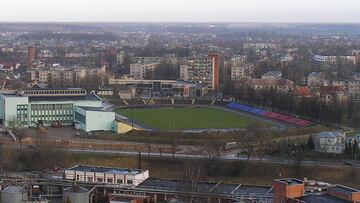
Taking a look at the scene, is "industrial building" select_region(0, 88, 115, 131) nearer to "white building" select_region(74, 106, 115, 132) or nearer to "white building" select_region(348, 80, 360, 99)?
"white building" select_region(74, 106, 115, 132)

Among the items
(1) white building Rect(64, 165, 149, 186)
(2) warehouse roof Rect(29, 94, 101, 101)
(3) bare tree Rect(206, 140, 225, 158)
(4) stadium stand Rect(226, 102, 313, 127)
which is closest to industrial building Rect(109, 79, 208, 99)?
(4) stadium stand Rect(226, 102, 313, 127)

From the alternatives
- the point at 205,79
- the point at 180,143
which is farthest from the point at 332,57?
the point at 180,143

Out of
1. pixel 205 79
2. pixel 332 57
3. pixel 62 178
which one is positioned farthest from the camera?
pixel 332 57

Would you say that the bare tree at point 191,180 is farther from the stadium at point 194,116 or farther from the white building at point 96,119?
the white building at point 96,119

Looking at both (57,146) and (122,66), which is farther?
(122,66)

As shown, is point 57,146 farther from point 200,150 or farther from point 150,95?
point 150,95

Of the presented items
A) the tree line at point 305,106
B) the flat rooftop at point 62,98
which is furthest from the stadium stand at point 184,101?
the flat rooftop at point 62,98

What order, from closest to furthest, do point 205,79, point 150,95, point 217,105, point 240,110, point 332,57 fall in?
point 240,110 < point 217,105 < point 150,95 < point 205,79 < point 332,57
